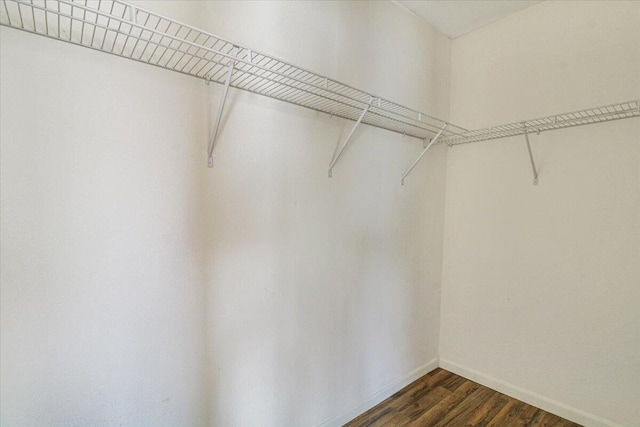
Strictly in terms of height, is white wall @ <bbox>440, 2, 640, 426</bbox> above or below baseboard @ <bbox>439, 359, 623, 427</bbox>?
above

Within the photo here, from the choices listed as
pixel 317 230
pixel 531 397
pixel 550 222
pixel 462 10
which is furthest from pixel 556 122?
pixel 531 397

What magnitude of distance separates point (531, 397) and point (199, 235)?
2.35 metres

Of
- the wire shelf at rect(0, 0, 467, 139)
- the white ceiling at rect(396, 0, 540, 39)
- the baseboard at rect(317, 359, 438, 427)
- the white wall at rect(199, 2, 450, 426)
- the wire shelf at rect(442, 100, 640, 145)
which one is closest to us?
the wire shelf at rect(0, 0, 467, 139)

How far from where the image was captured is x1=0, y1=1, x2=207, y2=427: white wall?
797 mm

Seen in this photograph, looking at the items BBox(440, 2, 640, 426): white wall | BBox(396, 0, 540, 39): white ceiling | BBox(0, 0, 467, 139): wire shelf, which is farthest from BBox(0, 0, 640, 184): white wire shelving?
BBox(396, 0, 540, 39): white ceiling

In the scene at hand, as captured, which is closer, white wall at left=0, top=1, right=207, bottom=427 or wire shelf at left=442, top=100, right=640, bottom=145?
white wall at left=0, top=1, right=207, bottom=427

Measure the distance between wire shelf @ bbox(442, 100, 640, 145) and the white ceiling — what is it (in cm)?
79

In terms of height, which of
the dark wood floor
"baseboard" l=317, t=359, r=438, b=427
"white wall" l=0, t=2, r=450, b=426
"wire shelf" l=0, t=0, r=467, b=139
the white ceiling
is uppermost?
the white ceiling

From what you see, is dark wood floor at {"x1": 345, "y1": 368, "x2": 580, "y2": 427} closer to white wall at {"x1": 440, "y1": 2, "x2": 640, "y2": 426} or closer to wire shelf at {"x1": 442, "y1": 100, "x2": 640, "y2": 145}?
white wall at {"x1": 440, "y1": 2, "x2": 640, "y2": 426}

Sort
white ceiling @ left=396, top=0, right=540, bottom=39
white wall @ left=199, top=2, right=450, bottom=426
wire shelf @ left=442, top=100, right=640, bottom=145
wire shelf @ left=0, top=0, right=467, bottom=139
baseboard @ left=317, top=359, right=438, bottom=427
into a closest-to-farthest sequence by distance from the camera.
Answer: wire shelf @ left=0, top=0, right=467, bottom=139
white wall @ left=199, top=2, right=450, bottom=426
wire shelf @ left=442, top=100, right=640, bottom=145
baseboard @ left=317, top=359, right=438, bottom=427
white ceiling @ left=396, top=0, right=540, bottom=39

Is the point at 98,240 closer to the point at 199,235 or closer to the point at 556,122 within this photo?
the point at 199,235

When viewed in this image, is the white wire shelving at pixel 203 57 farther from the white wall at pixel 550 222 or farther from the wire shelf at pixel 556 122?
the white wall at pixel 550 222

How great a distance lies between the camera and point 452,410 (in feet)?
5.92

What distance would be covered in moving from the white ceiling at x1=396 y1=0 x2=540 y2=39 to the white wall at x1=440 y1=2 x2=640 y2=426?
0.08m
